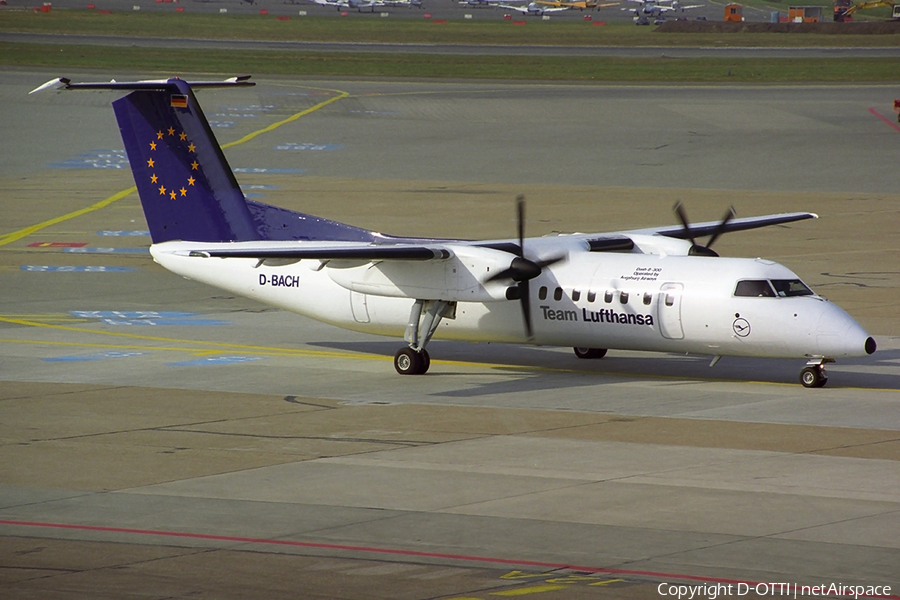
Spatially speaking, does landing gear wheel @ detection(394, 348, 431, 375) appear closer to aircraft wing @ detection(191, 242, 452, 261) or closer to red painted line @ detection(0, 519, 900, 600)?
aircraft wing @ detection(191, 242, 452, 261)

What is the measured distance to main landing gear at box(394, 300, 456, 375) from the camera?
26328mm

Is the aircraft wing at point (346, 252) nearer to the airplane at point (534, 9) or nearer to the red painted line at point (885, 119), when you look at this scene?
the red painted line at point (885, 119)

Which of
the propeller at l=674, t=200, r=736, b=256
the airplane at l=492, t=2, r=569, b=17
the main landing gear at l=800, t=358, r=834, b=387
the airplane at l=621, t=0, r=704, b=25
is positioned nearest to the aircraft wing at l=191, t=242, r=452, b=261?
the propeller at l=674, t=200, r=736, b=256

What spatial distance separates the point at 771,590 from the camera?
12898 mm

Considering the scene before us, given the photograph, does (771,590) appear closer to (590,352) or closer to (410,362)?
(410,362)

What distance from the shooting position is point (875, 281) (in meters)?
36.0

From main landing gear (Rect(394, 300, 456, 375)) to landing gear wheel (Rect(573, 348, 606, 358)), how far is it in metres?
3.55

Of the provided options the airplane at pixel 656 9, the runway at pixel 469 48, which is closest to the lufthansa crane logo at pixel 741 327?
the runway at pixel 469 48

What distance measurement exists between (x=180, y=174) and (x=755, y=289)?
13615 millimetres

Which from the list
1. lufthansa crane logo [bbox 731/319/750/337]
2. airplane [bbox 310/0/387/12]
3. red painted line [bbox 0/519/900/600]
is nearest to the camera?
red painted line [bbox 0/519/900/600]

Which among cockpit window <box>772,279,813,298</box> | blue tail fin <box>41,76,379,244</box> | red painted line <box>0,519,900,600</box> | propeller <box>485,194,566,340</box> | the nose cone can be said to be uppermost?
blue tail fin <box>41,76,379,244</box>

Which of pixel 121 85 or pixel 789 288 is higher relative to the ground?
pixel 121 85

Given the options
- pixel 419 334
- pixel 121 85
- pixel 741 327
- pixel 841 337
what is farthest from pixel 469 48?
pixel 841 337

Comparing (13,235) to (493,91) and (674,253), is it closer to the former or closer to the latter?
(674,253)
